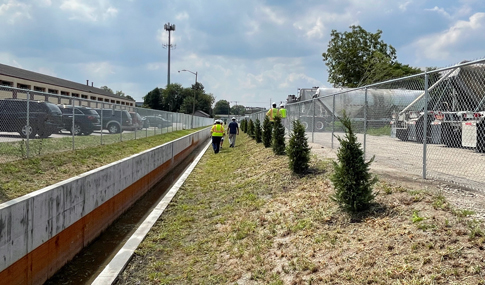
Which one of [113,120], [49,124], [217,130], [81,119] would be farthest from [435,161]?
[113,120]

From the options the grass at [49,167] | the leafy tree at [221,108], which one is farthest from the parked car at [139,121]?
the leafy tree at [221,108]

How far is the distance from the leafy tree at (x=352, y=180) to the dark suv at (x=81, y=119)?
1015cm

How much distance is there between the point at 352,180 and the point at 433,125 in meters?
1.95

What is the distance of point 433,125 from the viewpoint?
6.55 m

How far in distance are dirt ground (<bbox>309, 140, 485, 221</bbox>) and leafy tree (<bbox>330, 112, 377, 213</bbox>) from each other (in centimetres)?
85

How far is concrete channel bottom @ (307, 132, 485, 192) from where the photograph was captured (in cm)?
634

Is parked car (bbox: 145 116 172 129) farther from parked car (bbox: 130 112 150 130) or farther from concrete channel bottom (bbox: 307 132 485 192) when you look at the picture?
concrete channel bottom (bbox: 307 132 485 192)

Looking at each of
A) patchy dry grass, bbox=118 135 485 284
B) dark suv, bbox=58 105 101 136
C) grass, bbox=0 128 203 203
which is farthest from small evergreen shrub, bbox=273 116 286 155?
dark suv, bbox=58 105 101 136

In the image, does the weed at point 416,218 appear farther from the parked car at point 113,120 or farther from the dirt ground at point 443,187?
the parked car at point 113,120

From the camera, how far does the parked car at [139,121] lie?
69.6ft

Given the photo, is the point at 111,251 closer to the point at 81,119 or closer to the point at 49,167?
the point at 49,167

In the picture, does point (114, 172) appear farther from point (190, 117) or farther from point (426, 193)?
point (190, 117)

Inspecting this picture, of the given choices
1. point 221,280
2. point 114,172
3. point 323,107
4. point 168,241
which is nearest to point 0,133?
point 114,172

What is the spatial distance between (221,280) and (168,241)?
2222 millimetres
